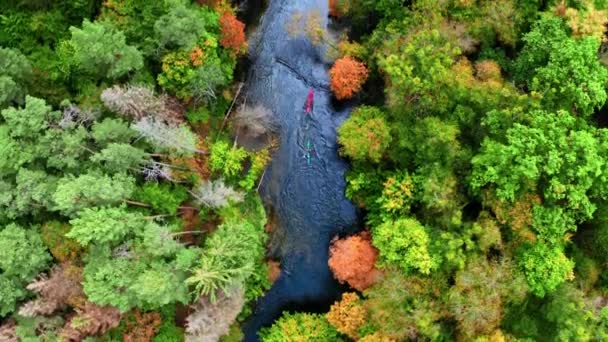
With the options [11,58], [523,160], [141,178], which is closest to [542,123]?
[523,160]

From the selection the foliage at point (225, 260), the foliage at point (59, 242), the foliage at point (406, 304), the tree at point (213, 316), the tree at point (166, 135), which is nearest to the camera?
the foliage at point (225, 260)

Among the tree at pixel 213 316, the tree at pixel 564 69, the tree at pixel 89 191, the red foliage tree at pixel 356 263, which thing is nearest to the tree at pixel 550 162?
the tree at pixel 564 69

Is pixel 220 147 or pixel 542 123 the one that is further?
pixel 220 147

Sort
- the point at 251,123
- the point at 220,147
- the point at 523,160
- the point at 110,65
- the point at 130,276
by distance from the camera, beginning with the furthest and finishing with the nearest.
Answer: the point at 251,123 → the point at 220,147 → the point at 110,65 → the point at 130,276 → the point at 523,160

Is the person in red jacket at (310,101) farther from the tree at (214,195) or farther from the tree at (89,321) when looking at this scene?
the tree at (89,321)

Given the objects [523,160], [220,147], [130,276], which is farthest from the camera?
[220,147]

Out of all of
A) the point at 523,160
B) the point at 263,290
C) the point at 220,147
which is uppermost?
the point at 523,160

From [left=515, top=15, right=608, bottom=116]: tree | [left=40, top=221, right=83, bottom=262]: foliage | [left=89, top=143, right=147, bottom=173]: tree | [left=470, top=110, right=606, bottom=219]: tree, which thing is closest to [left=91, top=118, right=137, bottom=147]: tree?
[left=89, top=143, right=147, bottom=173]: tree

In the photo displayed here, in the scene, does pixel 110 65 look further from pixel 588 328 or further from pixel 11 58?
pixel 588 328
